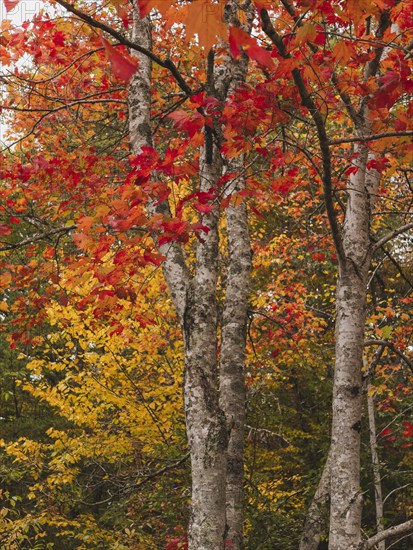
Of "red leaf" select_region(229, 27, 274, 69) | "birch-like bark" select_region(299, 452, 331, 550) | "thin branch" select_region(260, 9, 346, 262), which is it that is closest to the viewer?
"red leaf" select_region(229, 27, 274, 69)

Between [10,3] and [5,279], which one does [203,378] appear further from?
[5,279]

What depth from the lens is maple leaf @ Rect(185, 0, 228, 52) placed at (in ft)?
5.65

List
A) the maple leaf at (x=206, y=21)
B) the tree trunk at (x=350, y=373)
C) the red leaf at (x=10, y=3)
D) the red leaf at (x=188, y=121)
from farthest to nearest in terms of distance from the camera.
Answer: the tree trunk at (x=350, y=373) < the red leaf at (x=188, y=121) < the red leaf at (x=10, y=3) < the maple leaf at (x=206, y=21)

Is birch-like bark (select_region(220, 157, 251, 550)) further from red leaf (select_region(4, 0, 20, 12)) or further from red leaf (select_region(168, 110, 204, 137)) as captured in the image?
red leaf (select_region(4, 0, 20, 12))

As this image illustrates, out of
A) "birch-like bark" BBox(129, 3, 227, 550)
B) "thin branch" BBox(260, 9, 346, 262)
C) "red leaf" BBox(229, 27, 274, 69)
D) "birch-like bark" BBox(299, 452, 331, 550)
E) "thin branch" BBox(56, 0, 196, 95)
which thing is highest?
"thin branch" BBox(56, 0, 196, 95)

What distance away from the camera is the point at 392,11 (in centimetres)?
376

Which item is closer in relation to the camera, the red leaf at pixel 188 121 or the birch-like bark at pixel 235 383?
the red leaf at pixel 188 121

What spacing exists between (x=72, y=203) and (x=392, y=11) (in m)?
3.75

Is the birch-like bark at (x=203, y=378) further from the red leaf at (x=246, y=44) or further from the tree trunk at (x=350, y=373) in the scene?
the red leaf at (x=246, y=44)

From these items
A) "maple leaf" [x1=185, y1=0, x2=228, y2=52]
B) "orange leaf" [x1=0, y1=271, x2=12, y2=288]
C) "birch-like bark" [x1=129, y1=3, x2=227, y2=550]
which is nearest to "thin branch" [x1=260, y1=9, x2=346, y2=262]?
"birch-like bark" [x1=129, y1=3, x2=227, y2=550]

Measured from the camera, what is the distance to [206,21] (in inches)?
67.8

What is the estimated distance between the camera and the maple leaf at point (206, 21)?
172 cm

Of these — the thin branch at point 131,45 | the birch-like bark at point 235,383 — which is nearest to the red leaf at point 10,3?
the thin branch at point 131,45

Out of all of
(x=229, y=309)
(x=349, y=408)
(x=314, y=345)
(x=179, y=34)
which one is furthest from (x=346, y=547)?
(x=314, y=345)
